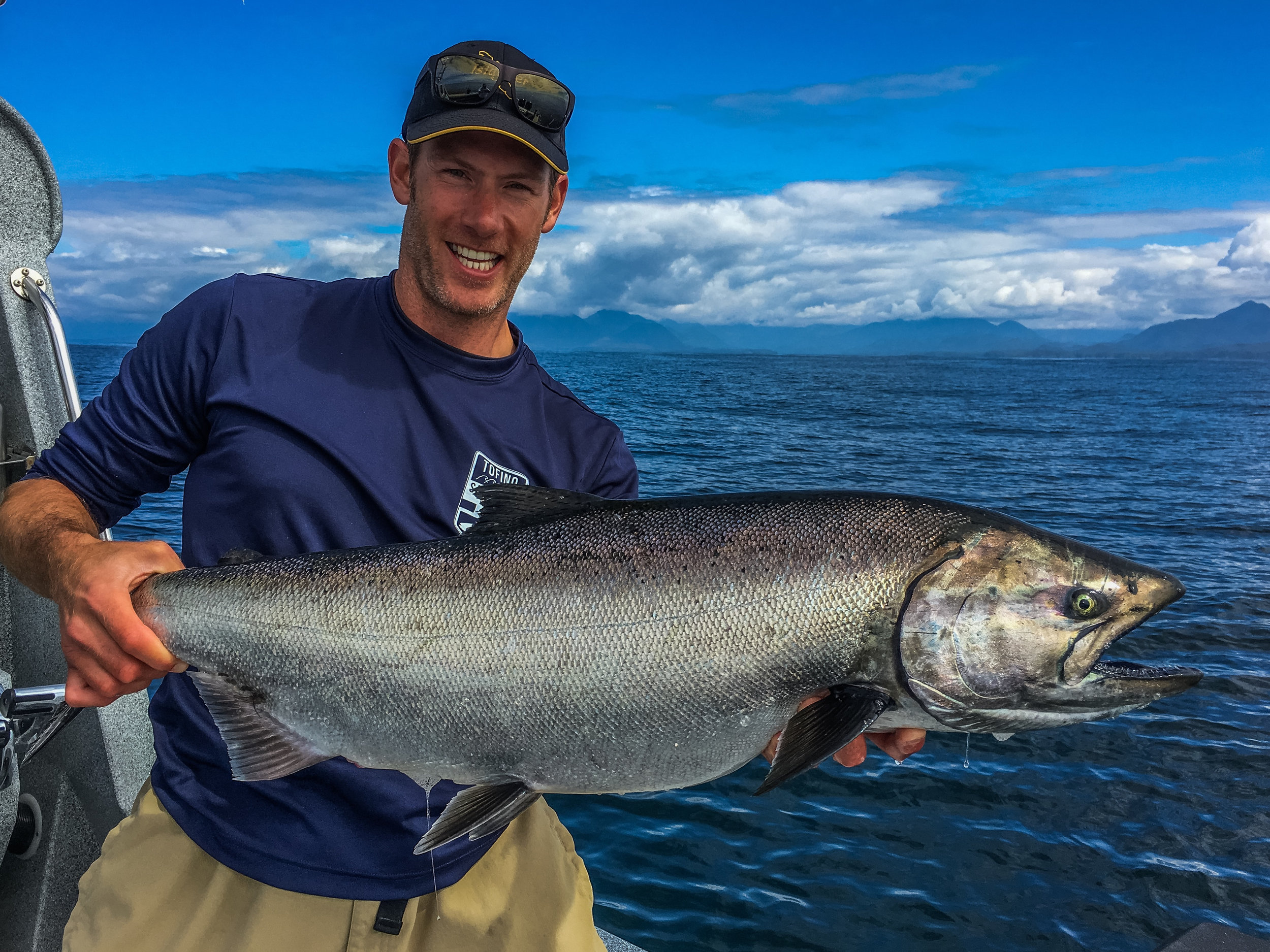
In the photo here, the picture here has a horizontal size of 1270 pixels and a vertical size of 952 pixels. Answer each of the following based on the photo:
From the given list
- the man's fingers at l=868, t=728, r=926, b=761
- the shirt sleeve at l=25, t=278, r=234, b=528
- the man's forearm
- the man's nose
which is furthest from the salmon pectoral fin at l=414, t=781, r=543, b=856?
the man's nose

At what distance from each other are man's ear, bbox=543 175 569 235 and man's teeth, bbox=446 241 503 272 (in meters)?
0.36

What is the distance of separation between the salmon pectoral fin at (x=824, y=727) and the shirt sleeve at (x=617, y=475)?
1182 mm

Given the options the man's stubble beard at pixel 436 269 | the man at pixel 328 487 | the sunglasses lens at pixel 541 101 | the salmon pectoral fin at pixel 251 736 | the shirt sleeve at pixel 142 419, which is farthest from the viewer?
the sunglasses lens at pixel 541 101

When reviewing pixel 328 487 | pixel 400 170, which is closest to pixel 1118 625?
pixel 328 487

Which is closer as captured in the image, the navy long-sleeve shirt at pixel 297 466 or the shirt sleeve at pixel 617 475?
the navy long-sleeve shirt at pixel 297 466

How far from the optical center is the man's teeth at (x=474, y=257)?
3223 mm

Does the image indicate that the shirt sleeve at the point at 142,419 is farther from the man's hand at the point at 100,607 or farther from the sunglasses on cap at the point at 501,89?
the sunglasses on cap at the point at 501,89

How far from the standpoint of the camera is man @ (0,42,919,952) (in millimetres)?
2705

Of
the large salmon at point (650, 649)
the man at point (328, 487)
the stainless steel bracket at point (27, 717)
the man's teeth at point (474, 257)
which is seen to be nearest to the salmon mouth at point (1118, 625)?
the large salmon at point (650, 649)

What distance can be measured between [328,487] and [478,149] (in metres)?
1.38

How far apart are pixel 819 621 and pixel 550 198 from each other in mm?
2068

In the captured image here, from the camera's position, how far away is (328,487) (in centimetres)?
287

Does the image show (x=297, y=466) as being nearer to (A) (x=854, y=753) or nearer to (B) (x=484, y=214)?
(B) (x=484, y=214)

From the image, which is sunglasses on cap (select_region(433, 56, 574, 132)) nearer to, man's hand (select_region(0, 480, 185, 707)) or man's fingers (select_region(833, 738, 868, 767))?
man's hand (select_region(0, 480, 185, 707))
